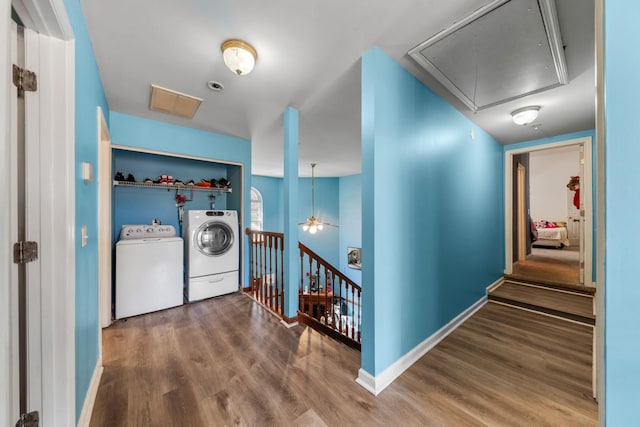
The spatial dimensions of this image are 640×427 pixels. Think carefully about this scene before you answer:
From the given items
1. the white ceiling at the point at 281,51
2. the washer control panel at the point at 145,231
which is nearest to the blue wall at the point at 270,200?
the washer control panel at the point at 145,231

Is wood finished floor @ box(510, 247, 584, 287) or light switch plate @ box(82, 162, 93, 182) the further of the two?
wood finished floor @ box(510, 247, 584, 287)

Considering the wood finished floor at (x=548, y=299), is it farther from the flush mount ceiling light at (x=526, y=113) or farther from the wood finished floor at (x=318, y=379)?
the flush mount ceiling light at (x=526, y=113)

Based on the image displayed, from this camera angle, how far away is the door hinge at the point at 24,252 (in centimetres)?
90

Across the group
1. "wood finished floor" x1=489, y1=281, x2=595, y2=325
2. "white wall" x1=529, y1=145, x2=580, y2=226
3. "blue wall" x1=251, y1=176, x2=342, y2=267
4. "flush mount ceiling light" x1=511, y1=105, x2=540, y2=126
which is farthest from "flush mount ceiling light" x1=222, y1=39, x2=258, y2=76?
"white wall" x1=529, y1=145, x2=580, y2=226

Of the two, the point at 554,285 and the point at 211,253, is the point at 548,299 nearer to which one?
the point at 554,285

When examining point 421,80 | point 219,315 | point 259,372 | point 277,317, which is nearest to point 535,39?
point 421,80

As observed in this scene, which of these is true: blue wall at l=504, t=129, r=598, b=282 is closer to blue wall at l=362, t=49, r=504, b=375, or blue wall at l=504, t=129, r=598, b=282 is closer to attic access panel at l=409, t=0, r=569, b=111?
blue wall at l=362, t=49, r=504, b=375

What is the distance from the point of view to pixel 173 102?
95.9 inches

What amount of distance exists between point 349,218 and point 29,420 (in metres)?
7.11

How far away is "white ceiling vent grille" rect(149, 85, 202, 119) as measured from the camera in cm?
225

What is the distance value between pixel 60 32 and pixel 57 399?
1.64 metres

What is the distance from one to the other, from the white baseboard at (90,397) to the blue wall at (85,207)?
0.05m

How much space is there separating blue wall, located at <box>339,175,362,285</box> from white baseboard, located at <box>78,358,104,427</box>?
6.37m

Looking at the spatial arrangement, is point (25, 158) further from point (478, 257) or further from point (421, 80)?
point (478, 257)
